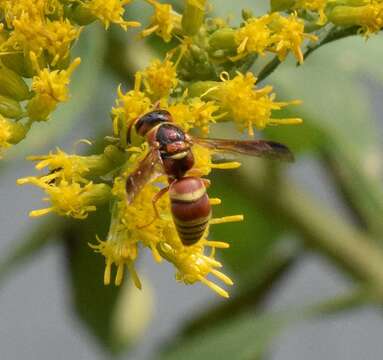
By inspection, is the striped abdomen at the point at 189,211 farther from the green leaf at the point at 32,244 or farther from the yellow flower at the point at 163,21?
the green leaf at the point at 32,244

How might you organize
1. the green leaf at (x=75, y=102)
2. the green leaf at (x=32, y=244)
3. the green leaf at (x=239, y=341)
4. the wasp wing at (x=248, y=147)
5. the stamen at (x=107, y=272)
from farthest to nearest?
the green leaf at (x=32, y=244), the green leaf at (x=239, y=341), the green leaf at (x=75, y=102), the wasp wing at (x=248, y=147), the stamen at (x=107, y=272)

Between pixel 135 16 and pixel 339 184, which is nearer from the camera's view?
pixel 135 16

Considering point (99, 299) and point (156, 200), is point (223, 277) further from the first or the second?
point (99, 299)

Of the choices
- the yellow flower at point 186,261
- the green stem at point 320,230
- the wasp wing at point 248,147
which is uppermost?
the wasp wing at point 248,147

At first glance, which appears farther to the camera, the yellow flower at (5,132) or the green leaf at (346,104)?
the green leaf at (346,104)

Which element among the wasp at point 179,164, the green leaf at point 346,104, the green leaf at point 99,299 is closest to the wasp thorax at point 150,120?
the wasp at point 179,164

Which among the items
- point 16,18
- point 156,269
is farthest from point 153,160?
point 156,269

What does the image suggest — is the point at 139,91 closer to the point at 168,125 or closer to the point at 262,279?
the point at 168,125
